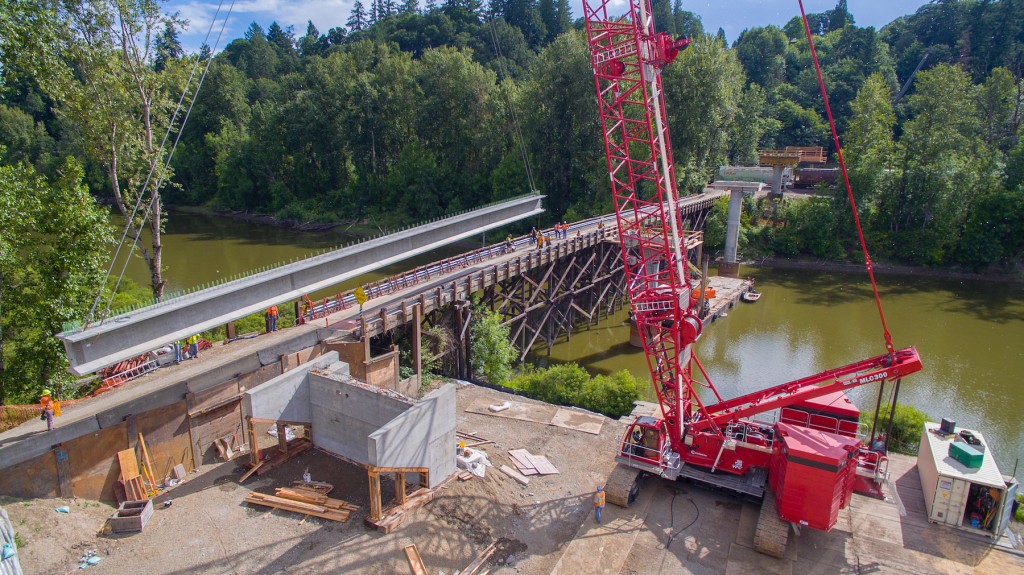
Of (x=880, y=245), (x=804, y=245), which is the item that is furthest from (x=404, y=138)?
(x=880, y=245)

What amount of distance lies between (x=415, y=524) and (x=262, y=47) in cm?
11745

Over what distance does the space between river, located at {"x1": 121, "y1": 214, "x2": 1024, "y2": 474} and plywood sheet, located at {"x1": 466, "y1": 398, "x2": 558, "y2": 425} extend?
8545 millimetres

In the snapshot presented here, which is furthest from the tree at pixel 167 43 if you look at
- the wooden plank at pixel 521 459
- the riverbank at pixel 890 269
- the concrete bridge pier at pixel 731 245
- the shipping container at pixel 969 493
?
the riverbank at pixel 890 269

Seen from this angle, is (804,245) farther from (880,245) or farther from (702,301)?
(702,301)

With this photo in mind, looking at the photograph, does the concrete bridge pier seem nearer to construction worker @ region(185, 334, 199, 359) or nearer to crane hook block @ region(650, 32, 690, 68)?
crane hook block @ region(650, 32, 690, 68)

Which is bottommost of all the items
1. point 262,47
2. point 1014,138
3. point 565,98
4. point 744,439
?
point 744,439

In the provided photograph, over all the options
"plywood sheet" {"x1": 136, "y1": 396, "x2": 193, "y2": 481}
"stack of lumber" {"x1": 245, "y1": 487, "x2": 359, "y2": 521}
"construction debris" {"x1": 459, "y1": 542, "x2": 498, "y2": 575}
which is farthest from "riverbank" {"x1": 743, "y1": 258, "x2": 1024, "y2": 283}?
"plywood sheet" {"x1": 136, "y1": 396, "x2": 193, "y2": 481}

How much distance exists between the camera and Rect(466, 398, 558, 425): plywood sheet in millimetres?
18406

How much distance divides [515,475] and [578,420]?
3668 millimetres

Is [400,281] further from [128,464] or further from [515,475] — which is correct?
[128,464]

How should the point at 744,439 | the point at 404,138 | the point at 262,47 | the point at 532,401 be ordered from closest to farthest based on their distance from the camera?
the point at 744,439, the point at 532,401, the point at 404,138, the point at 262,47

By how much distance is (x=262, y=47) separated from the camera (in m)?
110

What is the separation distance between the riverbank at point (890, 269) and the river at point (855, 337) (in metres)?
0.89

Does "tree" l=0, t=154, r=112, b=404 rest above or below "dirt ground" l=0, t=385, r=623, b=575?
above
